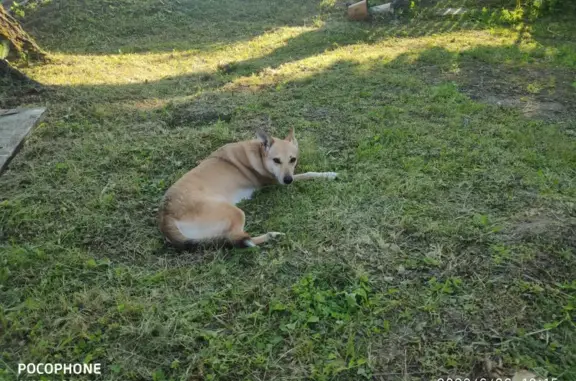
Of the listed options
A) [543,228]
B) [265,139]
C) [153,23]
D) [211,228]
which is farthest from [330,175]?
[153,23]

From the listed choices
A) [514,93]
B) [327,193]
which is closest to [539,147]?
[514,93]

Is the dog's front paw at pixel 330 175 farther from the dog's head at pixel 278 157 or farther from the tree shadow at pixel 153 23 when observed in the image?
the tree shadow at pixel 153 23

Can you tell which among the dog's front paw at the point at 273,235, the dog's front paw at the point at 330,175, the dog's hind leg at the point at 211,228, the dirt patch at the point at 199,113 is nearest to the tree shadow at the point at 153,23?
the dirt patch at the point at 199,113

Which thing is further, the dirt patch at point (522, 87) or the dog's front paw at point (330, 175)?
the dirt patch at point (522, 87)

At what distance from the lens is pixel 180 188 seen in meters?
3.56

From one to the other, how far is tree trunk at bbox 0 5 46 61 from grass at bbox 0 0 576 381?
1.68ft

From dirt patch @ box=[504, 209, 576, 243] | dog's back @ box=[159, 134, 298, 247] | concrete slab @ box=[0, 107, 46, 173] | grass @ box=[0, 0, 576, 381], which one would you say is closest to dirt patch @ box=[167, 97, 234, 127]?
grass @ box=[0, 0, 576, 381]

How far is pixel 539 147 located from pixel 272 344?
360 centimetres

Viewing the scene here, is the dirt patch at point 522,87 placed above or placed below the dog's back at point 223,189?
below

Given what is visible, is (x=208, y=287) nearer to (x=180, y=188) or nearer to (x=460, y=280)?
(x=180, y=188)

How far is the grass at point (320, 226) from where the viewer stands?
8.01 ft

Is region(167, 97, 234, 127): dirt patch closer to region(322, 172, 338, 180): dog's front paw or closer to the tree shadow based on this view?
region(322, 172, 338, 180): dog's front paw

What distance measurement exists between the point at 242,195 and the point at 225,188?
23 centimetres

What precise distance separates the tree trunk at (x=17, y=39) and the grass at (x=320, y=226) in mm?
513
